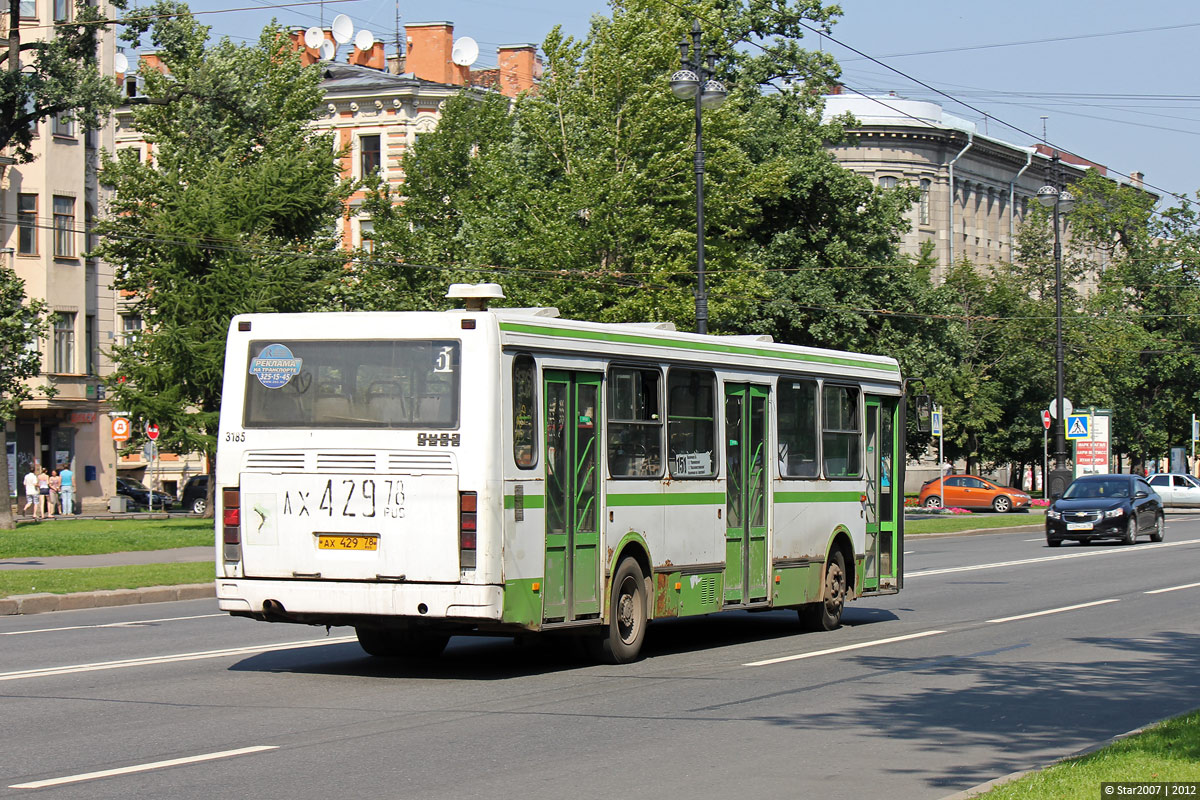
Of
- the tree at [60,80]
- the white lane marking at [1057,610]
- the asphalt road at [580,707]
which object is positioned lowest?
A: the white lane marking at [1057,610]

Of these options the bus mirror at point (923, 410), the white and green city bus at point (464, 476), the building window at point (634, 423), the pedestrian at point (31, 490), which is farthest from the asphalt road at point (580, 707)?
the pedestrian at point (31, 490)

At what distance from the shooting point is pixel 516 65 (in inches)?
3019

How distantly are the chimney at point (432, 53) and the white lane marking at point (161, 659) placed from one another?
6408 centimetres

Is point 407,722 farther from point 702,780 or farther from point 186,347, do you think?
point 186,347

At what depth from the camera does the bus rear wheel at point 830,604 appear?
1719cm

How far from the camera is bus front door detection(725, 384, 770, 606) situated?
1536cm

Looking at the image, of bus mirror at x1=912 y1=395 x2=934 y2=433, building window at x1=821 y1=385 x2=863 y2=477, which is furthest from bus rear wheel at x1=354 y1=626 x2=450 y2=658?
bus mirror at x1=912 y1=395 x2=934 y2=433

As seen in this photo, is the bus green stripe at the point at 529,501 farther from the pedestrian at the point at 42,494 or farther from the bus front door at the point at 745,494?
the pedestrian at the point at 42,494

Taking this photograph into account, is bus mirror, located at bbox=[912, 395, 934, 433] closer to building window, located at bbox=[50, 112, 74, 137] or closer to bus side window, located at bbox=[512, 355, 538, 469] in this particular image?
bus side window, located at bbox=[512, 355, 538, 469]

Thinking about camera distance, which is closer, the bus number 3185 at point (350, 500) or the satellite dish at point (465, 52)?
the bus number 3185 at point (350, 500)

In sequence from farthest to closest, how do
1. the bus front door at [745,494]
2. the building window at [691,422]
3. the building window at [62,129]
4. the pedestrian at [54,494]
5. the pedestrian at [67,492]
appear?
the building window at [62,129] < the pedestrian at [67,492] < the pedestrian at [54,494] < the bus front door at [745,494] < the building window at [691,422]

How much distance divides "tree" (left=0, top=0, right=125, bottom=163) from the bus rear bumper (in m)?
33.1

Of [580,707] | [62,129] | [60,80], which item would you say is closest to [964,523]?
[60,80]

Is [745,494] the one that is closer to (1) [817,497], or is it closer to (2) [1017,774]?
(1) [817,497]
